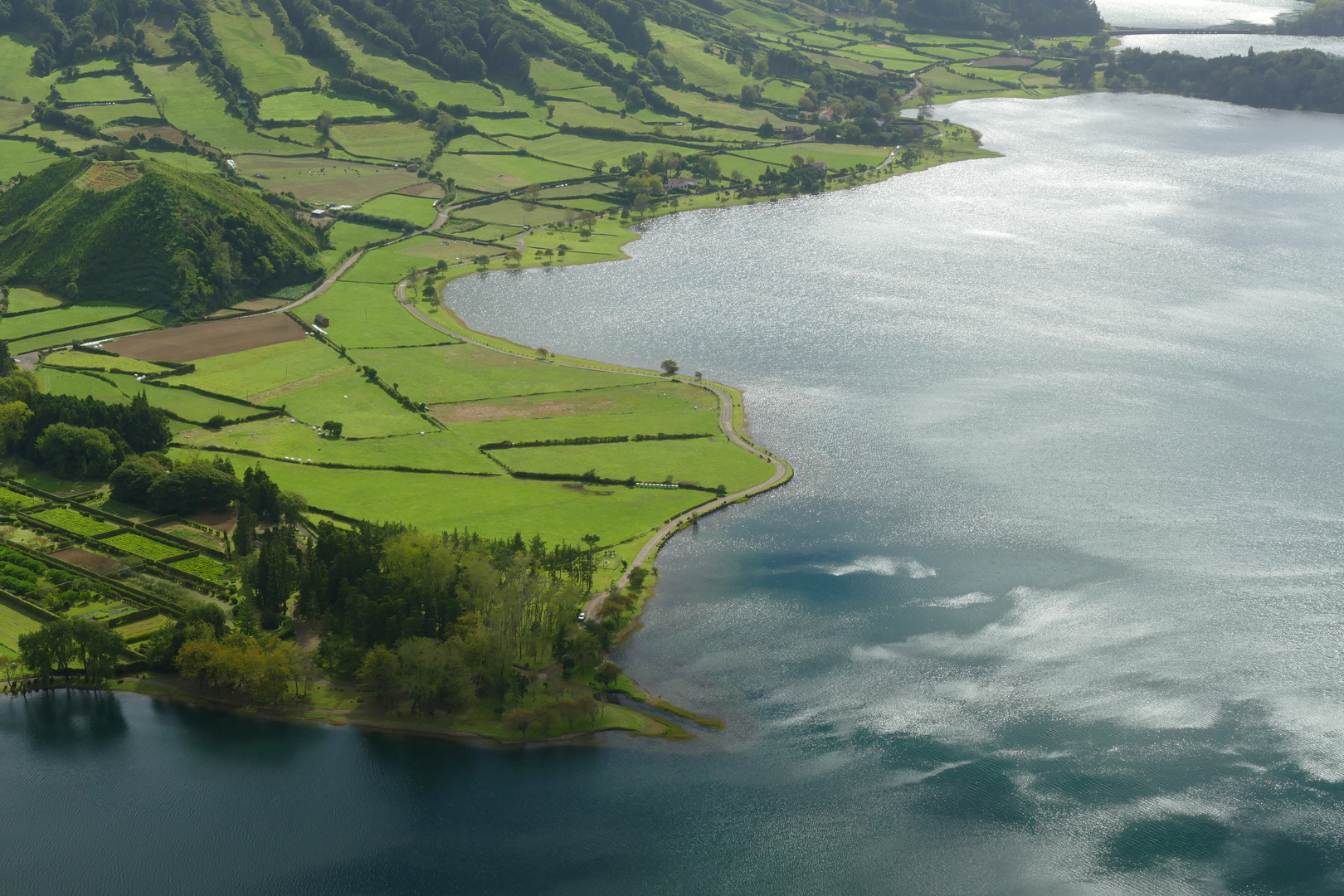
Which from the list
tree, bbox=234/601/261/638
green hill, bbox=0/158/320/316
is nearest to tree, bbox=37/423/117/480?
tree, bbox=234/601/261/638

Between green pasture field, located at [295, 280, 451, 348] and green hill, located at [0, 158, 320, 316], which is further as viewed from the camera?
green hill, located at [0, 158, 320, 316]

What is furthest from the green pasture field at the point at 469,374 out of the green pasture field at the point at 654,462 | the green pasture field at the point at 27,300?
the green pasture field at the point at 27,300

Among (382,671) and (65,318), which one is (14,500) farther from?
(65,318)

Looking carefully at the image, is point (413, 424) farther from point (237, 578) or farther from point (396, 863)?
point (396, 863)

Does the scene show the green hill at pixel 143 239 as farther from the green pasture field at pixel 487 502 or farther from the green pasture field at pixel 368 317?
the green pasture field at pixel 487 502

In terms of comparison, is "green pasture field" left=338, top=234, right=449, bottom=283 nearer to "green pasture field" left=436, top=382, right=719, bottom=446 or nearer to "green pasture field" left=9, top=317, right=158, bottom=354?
"green pasture field" left=9, top=317, right=158, bottom=354
